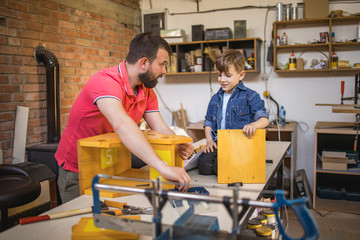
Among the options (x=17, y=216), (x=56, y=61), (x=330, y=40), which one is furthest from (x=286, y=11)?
(x=17, y=216)

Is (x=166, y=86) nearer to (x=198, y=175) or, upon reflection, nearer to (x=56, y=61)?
(x=56, y=61)

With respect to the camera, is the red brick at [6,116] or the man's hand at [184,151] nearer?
the man's hand at [184,151]

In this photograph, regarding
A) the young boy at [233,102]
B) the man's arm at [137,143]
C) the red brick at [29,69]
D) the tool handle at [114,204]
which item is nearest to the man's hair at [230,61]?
the young boy at [233,102]

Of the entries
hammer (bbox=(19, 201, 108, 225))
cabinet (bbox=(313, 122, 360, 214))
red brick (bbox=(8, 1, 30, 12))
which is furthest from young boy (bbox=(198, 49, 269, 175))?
red brick (bbox=(8, 1, 30, 12))

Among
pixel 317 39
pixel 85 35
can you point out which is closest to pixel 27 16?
pixel 85 35

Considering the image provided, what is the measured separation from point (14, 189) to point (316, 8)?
11.2ft

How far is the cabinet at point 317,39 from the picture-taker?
359cm

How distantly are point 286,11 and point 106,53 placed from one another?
2130mm

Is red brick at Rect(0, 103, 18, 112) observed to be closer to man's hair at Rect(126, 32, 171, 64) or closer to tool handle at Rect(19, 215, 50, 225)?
man's hair at Rect(126, 32, 171, 64)

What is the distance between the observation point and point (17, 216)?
2422 mm

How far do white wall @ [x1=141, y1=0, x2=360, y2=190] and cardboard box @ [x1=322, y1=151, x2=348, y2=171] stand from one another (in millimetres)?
628

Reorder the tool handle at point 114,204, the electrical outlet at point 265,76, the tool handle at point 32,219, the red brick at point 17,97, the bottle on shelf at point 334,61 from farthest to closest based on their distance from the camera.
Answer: the electrical outlet at point 265,76 < the bottle on shelf at point 334,61 < the red brick at point 17,97 < the tool handle at point 114,204 < the tool handle at point 32,219

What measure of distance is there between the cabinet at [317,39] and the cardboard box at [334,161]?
913 mm

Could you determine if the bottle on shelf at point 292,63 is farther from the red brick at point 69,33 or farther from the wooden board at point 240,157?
the wooden board at point 240,157
